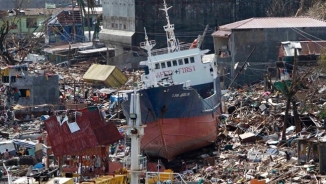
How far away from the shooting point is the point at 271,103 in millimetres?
34969

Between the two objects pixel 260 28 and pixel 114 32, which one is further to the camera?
pixel 114 32

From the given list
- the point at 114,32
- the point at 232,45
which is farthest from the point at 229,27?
the point at 114,32

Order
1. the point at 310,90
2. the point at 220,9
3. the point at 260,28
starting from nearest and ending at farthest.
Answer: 1. the point at 310,90
2. the point at 260,28
3. the point at 220,9

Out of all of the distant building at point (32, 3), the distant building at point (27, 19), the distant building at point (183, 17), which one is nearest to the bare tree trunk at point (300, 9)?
the distant building at point (183, 17)

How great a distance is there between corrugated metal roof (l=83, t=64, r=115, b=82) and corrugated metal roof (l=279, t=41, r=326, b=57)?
8.48 meters

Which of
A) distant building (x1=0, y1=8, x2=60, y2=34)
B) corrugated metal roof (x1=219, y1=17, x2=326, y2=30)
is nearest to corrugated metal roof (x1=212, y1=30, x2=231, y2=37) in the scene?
corrugated metal roof (x1=219, y1=17, x2=326, y2=30)

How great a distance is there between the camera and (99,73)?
45375 millimetres

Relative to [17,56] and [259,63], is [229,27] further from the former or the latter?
[17,56]

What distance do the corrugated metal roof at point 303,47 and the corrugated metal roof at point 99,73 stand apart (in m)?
8.48

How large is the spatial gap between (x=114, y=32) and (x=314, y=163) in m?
29.8

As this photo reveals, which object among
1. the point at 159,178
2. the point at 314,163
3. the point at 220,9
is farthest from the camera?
the point at 220,9

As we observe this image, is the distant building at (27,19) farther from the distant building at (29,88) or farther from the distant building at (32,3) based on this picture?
the distant building at (29,88)

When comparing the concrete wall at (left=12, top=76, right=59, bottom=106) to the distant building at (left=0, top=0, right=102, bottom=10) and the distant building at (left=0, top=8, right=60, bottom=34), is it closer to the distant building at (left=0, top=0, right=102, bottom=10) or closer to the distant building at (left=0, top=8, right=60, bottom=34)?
the distant building at (left=0, top=8, right=60, bottom=34)

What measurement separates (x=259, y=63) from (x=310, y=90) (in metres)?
8.46
